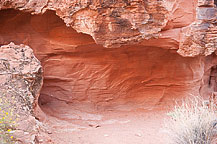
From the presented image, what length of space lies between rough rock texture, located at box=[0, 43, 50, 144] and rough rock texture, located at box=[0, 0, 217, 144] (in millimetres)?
725

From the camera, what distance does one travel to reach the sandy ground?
4135 mm

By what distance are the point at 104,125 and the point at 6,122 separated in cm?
265

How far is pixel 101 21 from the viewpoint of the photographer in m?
4.25

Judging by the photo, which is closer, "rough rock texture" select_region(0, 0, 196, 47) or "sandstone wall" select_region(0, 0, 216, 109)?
"rough rock texture" select_region(0, 0, 196, 47)

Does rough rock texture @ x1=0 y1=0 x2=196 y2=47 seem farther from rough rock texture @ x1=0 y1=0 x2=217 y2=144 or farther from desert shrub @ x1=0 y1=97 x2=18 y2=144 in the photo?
desert shrub @ x1=0 y1=97 x2=18 y2=144

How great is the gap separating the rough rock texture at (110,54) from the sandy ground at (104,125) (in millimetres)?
24

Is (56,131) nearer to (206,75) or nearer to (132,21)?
(132,21)

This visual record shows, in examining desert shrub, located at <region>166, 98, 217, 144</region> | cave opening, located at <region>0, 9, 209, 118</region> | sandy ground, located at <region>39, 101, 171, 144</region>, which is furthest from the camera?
cave opening, located at <region>0, 9, 209, 118</region>

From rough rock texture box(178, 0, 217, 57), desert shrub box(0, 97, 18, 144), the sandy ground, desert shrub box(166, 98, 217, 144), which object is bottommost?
the sandy ground

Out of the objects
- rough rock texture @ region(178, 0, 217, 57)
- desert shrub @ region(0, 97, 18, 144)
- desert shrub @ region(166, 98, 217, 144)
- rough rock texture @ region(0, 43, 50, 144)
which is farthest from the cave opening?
desert shrub @ region(166, 98, 217, 144)

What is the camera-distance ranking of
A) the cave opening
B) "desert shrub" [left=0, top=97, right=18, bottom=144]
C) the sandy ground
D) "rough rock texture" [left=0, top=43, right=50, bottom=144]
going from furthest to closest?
the cave opening < the sandy ground < "rough rock texture" [left=0, top=43, right=50, bottom=144] < "desert shrub" [left=0, top=97, right=18, bottom=144]

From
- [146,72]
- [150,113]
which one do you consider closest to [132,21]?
[146,72]

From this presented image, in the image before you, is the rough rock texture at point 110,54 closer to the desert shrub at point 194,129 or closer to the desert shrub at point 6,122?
the desert shrub at point 194,129

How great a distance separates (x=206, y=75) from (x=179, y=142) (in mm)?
4070
